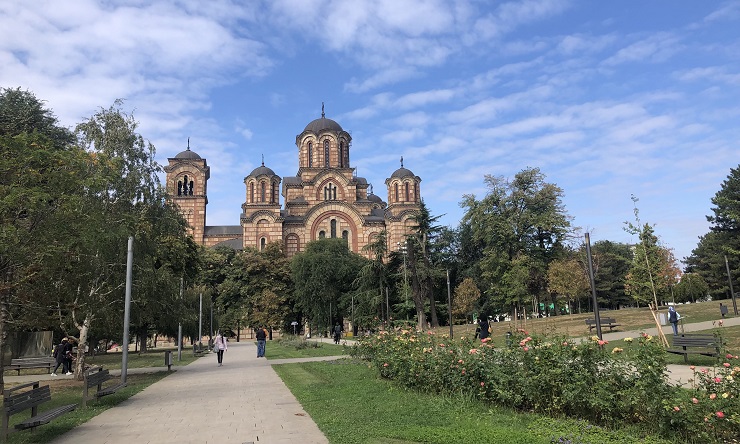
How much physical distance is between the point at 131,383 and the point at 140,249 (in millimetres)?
4330

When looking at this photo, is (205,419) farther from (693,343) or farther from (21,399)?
(693,343)

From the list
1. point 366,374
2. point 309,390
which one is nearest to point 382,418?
point 309,390

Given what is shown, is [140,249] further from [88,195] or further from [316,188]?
[316,188]

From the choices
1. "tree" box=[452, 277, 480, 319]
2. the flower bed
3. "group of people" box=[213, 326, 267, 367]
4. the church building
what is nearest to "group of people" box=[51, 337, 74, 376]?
"group of people" box=[213, 326, 267, 367]

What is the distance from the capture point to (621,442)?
18.4ft

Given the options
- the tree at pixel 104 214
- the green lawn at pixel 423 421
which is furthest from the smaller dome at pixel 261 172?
the green lawn at pixel 423 421

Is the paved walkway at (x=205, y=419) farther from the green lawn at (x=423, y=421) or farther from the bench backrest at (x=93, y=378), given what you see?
the bench backrest at (x=93, y=378)

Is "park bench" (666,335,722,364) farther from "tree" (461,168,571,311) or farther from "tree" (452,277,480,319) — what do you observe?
"tree" (452,277,480,319)

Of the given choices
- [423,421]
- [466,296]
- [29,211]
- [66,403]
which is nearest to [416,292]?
[466,296]

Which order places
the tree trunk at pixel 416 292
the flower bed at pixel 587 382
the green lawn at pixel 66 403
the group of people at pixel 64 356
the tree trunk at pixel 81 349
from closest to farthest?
1. the flower bed at pixel 587 382
2. the green lawn at pixel 66 403
3. the tree trunk at pixel 81 349
4. the group of people at pixel 64 356
5. the tree trunk at pixel 416 292

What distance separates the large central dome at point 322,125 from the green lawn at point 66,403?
4923 cm

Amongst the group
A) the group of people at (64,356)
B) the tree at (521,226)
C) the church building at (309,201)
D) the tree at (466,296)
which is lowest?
the group of people at (64,356)

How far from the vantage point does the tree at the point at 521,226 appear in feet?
126

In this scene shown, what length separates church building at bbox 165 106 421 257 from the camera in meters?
59.5
